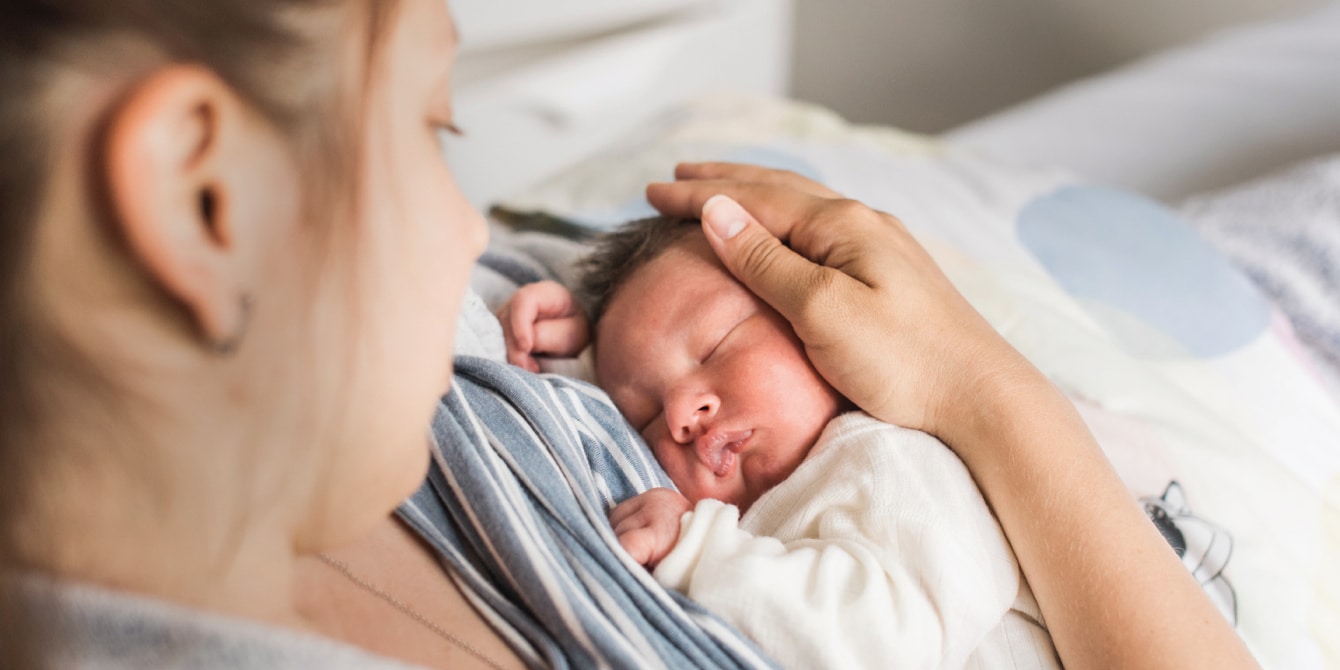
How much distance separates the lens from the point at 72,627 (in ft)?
1.31

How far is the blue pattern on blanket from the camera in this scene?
0.94 m

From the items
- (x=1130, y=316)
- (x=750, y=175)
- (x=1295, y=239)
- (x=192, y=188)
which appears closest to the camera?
(x=192, y=188)

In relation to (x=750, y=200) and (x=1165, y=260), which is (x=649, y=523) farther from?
(x=1165, y=260)

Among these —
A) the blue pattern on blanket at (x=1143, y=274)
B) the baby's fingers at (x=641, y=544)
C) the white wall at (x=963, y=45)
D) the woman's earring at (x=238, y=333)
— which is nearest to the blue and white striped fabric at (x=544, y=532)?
the baby's fingers at (x=641, y=544)

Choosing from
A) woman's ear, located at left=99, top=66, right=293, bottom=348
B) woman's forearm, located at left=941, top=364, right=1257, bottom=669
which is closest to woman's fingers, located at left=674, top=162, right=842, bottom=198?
woman's forearm, located at left=941, top=364, right=1257, bottom=669

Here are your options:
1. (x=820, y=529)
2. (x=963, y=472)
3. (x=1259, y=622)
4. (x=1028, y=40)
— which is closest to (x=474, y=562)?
(x=820, y=529)

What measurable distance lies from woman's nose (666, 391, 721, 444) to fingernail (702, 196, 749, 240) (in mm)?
129

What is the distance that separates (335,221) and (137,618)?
19 cm

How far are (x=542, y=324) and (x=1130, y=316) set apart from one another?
1.90 feet

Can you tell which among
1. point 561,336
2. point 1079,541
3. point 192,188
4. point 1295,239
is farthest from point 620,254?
point 1295,239

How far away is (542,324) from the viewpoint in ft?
2.91

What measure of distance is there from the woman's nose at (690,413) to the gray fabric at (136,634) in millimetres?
378

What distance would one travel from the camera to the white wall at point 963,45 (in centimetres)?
223

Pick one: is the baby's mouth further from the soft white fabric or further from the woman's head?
the woman's head
